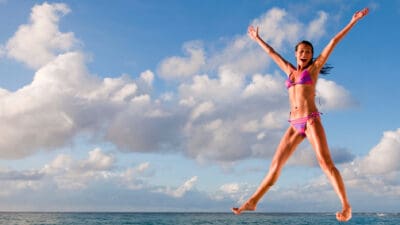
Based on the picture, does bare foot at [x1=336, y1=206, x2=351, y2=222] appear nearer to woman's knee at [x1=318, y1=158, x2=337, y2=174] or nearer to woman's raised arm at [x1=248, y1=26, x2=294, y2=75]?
woman's knee at [x1=318, y1=158, x2=337, y2=174]

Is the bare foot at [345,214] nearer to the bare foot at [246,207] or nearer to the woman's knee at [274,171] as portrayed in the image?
the woman's knee at [274,171]

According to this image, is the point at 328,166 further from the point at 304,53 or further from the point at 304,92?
the point at 304,53

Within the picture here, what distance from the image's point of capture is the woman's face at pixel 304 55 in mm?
9977

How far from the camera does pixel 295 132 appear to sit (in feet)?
33.1

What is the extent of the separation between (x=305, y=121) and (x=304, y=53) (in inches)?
51.4

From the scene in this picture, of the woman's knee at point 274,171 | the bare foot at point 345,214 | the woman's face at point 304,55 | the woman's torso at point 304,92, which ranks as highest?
the woman's face at point 304,55

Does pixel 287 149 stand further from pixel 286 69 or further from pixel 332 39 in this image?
pixel 332 39

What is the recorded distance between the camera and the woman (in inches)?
377

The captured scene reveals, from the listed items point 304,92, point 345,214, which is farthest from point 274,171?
point 304,92

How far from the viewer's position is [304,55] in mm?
9977

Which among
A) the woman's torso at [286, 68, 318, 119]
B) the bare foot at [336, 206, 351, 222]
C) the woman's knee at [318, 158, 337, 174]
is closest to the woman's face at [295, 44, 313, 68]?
the woman's torso at [286, 68, 318, 119]

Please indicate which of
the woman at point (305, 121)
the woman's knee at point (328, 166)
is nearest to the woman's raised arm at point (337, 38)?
the woman at point (305, 121)

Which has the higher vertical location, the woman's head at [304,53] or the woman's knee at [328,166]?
the woman's head at [304,53]

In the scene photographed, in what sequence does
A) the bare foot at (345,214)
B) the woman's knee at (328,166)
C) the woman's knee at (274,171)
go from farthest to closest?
the woman's knee at (274,171) < the woman's knee at (328,166) < the bare foot at (345,214)
